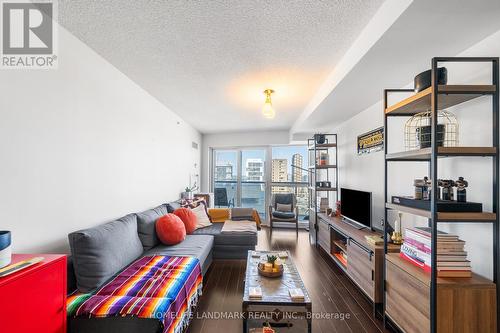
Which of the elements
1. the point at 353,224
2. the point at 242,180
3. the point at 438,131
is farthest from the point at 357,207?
the point at 242,180

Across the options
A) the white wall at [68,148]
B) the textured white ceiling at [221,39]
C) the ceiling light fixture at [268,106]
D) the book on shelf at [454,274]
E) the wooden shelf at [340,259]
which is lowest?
the wooden shelf at [340,259]

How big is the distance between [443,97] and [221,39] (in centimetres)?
181

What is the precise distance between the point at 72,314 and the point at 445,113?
10.2ft

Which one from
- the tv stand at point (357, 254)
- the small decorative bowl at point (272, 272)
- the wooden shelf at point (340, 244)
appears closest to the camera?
the small decorative bowl at point (272, 272)

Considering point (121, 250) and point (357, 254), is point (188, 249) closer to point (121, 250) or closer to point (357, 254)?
point (121, 250)

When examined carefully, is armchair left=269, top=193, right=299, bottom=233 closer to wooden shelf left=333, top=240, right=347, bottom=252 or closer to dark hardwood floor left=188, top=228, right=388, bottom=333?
dark hardwood floor left=188, top=228, right=388, bottom=333

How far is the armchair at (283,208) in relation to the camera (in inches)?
196

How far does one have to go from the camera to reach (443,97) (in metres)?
1.62

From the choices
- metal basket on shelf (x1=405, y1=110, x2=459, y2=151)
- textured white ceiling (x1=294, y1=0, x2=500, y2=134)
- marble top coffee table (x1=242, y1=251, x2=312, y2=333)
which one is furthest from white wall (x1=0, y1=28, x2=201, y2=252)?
metal basket on shelf (x1=405, y1=110, x2=459, y2=151)

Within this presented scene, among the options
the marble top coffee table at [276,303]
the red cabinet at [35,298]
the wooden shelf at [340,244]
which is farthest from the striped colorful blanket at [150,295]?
the wooden shelf at [340,244]

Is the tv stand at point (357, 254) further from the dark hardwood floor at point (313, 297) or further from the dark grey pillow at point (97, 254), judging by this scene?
the dark grey pillow at point (97, 254)

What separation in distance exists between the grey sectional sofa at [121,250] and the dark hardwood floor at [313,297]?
380 millimetres

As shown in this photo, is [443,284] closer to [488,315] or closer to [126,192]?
[488,315]

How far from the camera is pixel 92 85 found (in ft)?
Result: 7.00
